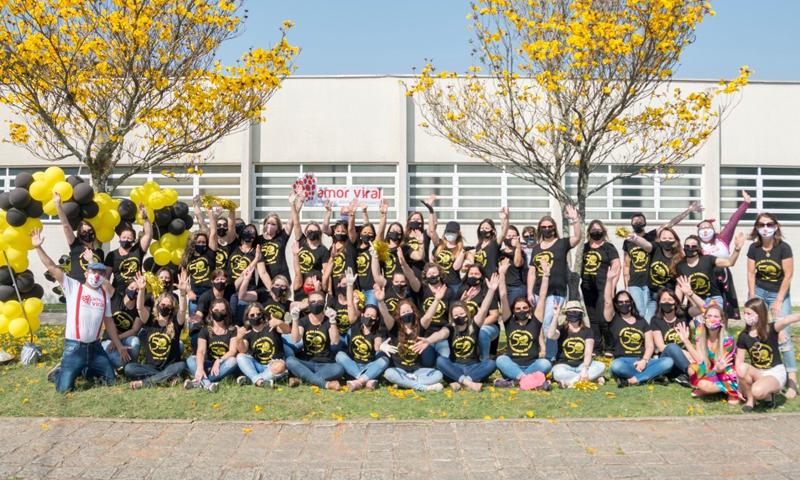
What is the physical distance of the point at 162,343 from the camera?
8.33m

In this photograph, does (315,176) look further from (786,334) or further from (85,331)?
(786,334)

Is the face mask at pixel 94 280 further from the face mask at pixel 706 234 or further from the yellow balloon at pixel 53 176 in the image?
the face mask at pixel 706 234

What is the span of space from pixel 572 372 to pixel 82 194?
6.53 meters

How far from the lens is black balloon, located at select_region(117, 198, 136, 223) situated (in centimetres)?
980

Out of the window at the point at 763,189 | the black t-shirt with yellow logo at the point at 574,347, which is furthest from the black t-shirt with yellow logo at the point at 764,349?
the window at the point at 763,189

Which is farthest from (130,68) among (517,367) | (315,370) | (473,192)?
(473,192)

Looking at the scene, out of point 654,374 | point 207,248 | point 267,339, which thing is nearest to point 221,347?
point 267,339

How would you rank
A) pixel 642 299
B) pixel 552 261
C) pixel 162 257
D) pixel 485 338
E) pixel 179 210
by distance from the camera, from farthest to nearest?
pixel 179 210 → pixel 162 257 → pixel 642 299 → pixel 552 261 → pixel 485 338

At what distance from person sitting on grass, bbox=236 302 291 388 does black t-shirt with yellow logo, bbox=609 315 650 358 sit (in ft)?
12.8

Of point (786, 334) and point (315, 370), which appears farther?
point (315, 370)

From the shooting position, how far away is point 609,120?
427 inches

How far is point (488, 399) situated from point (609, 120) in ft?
17.6

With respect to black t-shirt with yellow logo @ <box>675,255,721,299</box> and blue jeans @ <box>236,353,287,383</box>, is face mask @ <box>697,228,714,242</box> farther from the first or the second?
blue jeans @ <box>236,353,287,383</box>

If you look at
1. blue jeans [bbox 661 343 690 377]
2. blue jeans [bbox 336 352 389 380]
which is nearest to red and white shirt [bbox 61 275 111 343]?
blue jeans [bbox 336 352 389 380]
